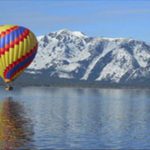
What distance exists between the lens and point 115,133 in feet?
232

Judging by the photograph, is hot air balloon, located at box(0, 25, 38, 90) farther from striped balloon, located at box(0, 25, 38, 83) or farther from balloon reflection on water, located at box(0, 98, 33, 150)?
balloon reflection on water, located at box(0, 98, 33, 150)

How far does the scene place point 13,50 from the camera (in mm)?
112562

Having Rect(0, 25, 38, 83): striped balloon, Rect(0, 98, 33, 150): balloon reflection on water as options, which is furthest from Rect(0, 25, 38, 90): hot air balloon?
Rect(0, 98, 33, 150): balloon reflection on water

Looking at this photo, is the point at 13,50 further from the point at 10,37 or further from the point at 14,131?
the point at 14,131

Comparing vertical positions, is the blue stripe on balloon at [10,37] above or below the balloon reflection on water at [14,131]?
above

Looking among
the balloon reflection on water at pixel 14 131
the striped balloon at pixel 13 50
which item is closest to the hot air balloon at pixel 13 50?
the striped balloon at pixel 13 50

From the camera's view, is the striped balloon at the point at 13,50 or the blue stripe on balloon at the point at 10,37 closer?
the striped balloon at the point at 13,50

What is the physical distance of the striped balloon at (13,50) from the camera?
112688 millimetres

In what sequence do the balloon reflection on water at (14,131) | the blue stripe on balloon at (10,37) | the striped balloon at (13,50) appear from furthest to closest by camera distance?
the blue stripe on balloon at (10,37) → the striped balloon at (13,50) → the balloon reflection on water at (14,131)

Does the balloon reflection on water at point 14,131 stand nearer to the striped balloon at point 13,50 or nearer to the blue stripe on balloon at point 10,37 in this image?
the striped balloon at point 13,50

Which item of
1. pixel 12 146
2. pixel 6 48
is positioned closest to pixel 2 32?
pixel 6 48

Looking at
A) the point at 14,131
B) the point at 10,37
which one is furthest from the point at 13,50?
the point at 14,131

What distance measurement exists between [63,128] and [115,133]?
8731mm

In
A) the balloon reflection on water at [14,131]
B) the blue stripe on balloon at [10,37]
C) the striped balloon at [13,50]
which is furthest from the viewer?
the blue stripe on balloon at [10,37]
